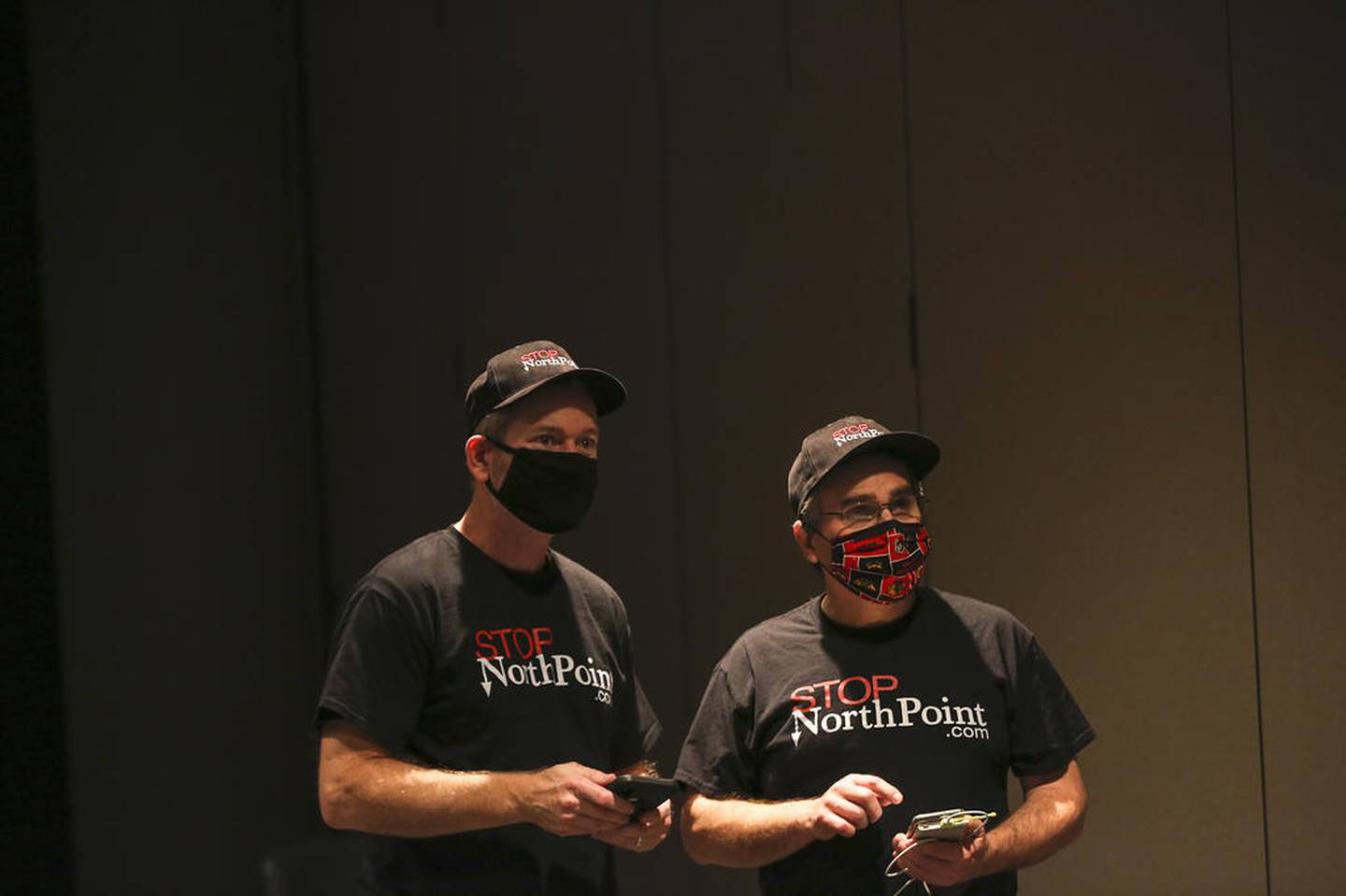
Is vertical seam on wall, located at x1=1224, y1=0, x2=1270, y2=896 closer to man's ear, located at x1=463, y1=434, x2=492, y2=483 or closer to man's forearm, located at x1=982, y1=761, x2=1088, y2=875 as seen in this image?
man's forearm, located at x1=982, y1=761, x2=1088, y2=875

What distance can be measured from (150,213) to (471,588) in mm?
1584

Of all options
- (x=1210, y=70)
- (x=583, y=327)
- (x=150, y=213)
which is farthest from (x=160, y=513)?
(x=1210, y=70)

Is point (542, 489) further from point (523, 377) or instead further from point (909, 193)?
point (909, 193)

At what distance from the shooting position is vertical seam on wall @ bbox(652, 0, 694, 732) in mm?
3850

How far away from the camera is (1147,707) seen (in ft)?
11.5

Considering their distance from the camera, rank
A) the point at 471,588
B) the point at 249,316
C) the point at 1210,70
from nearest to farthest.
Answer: the point at 471,588
the point at 1210,70
the point at 249,316

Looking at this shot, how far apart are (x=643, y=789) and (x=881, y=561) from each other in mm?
543

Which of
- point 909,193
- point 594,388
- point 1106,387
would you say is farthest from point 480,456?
point 1106,387

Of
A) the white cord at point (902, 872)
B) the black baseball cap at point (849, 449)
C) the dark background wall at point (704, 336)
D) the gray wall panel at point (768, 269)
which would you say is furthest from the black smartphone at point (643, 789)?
the gray wall panel at point (768, 269)

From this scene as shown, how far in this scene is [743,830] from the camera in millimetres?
2180

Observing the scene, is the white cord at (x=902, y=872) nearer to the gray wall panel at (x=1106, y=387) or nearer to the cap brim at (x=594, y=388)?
the cap brim at (x=594, y=388)

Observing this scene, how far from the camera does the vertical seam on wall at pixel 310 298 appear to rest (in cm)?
412

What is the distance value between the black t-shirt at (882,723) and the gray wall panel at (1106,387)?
4.31 ft

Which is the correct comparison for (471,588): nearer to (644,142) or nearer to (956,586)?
(956,586)
